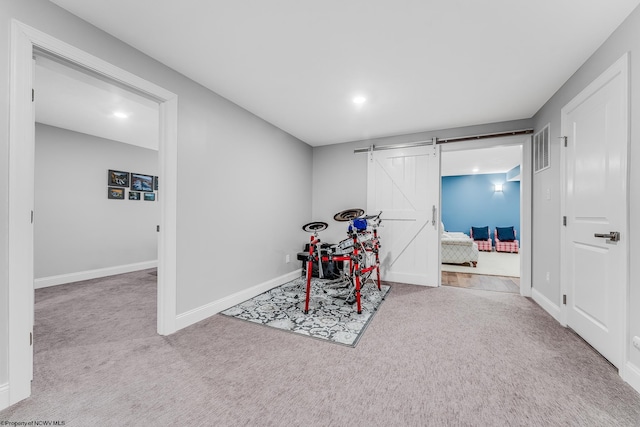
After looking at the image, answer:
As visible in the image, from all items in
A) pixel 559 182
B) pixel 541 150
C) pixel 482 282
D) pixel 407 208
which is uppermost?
pixel 541 150

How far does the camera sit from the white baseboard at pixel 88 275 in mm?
3891

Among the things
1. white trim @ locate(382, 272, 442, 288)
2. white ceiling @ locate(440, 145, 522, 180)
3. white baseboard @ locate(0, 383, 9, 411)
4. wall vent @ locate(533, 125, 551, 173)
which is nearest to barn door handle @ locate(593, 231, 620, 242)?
wall vent @ locate(533, 125, 551, 173)

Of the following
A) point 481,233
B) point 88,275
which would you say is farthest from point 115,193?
point 481,233

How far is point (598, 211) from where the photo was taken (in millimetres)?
2043

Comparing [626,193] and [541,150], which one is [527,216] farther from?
[626,193]

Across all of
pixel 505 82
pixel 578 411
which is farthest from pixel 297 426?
pixel 505 82

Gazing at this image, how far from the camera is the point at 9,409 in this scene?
4.66 feet

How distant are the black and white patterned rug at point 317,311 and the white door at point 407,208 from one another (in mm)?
577

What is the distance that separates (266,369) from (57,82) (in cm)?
361

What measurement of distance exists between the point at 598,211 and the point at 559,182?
2.40 feet

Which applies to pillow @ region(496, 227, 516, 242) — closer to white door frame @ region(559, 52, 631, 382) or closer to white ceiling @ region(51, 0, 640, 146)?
white ceiling @ region(51, 0, 640, 146)

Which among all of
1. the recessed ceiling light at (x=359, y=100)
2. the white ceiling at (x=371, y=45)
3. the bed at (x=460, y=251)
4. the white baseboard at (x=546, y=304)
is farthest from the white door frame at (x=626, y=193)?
the bed at (x=460, y=251)

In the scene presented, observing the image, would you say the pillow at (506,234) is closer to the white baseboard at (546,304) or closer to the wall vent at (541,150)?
the white baseboard at (546,304)

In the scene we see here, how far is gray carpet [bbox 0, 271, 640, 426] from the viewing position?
1413mm
